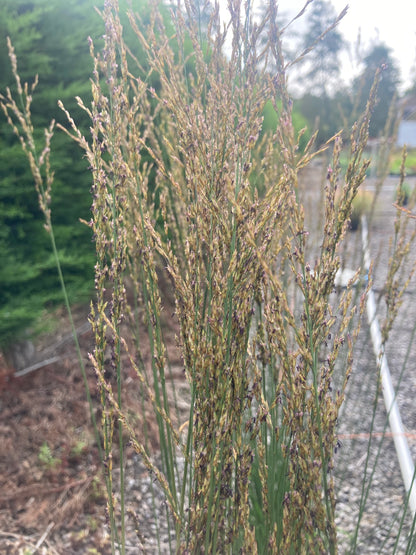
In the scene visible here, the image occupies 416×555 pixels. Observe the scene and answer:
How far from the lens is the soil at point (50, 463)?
222 cm

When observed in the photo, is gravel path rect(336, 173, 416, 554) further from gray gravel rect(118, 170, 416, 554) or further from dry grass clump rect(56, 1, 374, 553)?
dry grass clump rect(56, 1, 374, 553)

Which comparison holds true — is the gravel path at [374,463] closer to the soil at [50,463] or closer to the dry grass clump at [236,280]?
the dry grass clump at [236,280]

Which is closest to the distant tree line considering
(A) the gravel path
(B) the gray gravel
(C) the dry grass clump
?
(B) the gray gravel

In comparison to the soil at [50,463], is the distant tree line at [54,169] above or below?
above

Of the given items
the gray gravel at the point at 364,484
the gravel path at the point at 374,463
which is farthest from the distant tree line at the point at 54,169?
the gravel path at the point at 374,463

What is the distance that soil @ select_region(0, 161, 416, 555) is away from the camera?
2.22 meters

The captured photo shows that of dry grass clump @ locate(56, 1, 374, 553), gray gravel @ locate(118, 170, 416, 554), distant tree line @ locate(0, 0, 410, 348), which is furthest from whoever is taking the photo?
distant tree line @ locate(0, 0, 410, 348)

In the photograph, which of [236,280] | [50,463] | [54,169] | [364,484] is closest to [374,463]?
[364,484]

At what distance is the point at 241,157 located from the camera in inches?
40.6

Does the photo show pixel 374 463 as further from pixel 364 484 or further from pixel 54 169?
pixel 54 169

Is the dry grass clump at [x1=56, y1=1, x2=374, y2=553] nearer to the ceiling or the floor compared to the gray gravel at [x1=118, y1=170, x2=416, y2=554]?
nearer to the ceiling

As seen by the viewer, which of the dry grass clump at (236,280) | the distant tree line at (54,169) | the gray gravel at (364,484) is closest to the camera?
the dry grass clump at (236,280)

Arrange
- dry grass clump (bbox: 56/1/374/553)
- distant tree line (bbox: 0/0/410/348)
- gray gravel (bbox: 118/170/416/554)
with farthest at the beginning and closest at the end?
distant tree line (bbox: 0/0/410/348) → gray gravel (bbox: 118/170/416/554) → dry grass clump (bbox: 56/1/374/553)

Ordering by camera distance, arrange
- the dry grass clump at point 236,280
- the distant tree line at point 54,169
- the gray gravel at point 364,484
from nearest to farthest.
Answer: the dry grass clump at point 236,280 < the gray gravel at point 364,484 < the distant tree line at point 54,169
